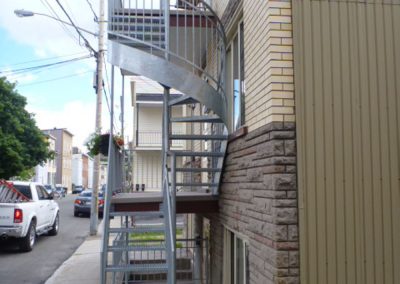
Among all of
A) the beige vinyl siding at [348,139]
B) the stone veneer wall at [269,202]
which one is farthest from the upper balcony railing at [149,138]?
the beige vinyl siding at [348,139]

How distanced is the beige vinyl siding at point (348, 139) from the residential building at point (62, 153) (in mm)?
74848

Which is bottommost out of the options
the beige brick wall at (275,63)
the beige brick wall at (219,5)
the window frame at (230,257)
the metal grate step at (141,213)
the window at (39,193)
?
the window frame at (230,257)

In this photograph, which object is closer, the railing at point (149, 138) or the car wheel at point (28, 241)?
the car wheel at point (28, 241)

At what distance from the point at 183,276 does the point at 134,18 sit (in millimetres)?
5868

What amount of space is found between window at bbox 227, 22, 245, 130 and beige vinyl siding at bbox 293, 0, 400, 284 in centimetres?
172

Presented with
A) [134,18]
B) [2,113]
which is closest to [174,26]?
[134,18]

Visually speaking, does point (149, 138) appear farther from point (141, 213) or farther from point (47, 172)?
point (47, 172)

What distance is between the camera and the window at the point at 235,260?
5374 mm

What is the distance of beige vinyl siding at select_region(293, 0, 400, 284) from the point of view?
3939mm

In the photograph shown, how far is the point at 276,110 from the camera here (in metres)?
4.12

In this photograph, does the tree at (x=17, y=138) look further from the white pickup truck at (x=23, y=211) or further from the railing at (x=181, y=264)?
the railing at (x=181, y=264)

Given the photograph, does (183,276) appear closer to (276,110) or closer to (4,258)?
(4,258)

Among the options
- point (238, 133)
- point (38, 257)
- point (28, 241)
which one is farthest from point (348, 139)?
point (28, 241)

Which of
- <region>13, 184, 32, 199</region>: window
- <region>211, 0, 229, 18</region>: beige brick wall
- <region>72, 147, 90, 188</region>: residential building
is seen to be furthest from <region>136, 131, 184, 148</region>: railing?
<region>72, 147, 90, 188</region>: residential building
